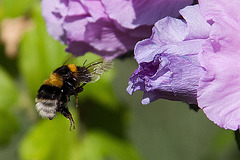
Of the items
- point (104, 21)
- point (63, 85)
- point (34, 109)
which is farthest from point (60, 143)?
point (104, 21)

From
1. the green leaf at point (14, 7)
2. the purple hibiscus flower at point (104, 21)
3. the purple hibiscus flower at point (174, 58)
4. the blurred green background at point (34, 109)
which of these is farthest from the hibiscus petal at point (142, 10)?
the green leaf at point (14, 7)

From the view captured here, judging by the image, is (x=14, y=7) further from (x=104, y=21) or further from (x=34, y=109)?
(x=104, y=21)

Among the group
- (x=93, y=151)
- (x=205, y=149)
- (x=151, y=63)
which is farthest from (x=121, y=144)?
(x=205, y=149)

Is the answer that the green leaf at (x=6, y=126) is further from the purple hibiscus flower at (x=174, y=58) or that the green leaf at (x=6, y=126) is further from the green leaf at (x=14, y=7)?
the purple hibiscus flower at (x=174, y=58)

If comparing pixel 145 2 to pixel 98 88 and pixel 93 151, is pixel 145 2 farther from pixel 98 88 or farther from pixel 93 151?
pixel 93 151

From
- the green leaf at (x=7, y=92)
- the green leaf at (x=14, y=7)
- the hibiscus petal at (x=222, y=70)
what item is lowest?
the green leaf at (x=7, y=92)

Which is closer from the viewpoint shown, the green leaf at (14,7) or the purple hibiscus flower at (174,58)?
the purple hibiscus flower at (174,58)

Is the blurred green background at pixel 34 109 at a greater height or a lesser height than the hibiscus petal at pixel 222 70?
lesser
